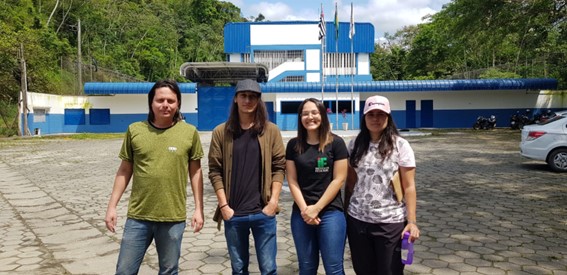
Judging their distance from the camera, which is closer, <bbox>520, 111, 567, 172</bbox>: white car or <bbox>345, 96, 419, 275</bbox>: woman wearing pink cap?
<bbox>345, 96, 419, 275</bbox>: woman wearing pink cap

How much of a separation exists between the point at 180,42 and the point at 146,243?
5007 centimetres

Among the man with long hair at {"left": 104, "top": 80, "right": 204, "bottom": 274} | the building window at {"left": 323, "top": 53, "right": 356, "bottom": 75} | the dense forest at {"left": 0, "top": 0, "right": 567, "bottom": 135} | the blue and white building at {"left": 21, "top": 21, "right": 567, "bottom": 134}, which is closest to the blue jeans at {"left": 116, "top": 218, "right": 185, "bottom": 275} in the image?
the man with long hair at {"left": 104, "top": 80, "right": 204, "bottom": 274}

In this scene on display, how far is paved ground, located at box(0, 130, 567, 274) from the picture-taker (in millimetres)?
3969

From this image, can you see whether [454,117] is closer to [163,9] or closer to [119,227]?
[119,227]

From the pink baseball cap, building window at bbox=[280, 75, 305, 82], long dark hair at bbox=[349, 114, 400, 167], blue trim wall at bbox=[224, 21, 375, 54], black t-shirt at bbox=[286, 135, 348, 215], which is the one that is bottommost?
black t-shirt at bbox=[286, 135, 348, 215]

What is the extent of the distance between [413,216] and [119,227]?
4.01 meters

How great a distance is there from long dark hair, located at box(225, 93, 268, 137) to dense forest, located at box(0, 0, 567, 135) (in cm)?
1608

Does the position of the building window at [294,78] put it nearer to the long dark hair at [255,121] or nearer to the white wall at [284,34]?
the white wall at [284,34]

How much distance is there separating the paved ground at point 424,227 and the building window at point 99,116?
2132 cm

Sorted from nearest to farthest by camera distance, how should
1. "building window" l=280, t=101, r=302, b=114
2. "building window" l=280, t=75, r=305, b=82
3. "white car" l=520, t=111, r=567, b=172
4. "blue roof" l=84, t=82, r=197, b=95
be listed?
"white car" l=520, t=111, r=567, b=172
"blue roof" l=84, t=82, r=197, b=95
"building window" l=280, t=101, r=302, b=114
"building window" l=280, t=75, r=305, b=82

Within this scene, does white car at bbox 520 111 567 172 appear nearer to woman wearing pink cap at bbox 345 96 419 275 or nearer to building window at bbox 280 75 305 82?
woman wearing pink cap at bbox 345 96 419 275

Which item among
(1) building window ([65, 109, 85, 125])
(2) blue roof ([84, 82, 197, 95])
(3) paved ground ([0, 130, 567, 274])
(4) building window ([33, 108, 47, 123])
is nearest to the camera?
(3) paved ground ([0, 130, 567, 274])

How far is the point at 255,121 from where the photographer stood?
277cm

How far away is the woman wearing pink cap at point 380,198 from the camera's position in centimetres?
260
